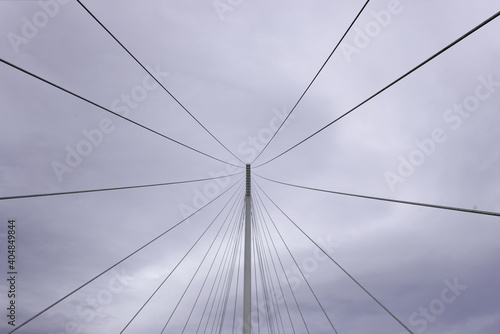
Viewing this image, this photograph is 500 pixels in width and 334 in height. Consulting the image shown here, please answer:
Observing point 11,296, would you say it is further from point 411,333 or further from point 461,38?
point 461,38

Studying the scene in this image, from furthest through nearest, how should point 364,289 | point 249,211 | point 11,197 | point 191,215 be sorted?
point 249,211 → point 191,215 → point 364,289 → point 11,197

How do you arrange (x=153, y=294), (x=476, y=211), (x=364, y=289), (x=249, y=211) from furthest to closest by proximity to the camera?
(x=249, y=211) → (x=153, y=294) → (x=364, y=289) → (x=476, y=211)

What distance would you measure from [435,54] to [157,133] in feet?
34.3

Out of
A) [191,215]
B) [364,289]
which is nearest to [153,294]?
[191,215]

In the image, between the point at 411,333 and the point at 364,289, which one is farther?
the point at 364,289

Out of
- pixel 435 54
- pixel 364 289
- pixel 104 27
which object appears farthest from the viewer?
pixel 364 289

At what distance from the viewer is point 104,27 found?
13.7 m

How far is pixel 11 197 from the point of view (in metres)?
11.4

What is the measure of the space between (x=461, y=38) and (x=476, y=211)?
3.24m

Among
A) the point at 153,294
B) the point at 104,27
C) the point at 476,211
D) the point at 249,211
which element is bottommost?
the point at 153,294

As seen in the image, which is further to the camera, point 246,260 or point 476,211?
point 246,260

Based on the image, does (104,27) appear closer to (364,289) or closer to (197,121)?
(197,121)

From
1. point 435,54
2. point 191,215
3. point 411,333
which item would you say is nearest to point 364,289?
point 411,333

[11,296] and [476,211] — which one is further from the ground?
[476,211]
